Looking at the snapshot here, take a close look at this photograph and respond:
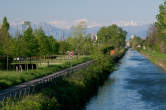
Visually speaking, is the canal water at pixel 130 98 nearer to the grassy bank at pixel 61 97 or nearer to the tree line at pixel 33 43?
the grassy bank at pixel 61 97

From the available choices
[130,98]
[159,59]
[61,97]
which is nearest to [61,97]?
[61,97]

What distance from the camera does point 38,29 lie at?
73562mm

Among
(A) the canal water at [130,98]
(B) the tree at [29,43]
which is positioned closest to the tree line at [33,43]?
(B) the tree at [29,43]

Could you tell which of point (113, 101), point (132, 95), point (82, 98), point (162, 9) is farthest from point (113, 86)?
point (162, 9)

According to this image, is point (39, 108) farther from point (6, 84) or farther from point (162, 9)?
point (162, 9)

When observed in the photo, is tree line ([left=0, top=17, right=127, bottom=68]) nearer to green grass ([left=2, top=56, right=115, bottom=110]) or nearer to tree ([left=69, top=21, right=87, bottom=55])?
tree ([left=69, top=21, right=87, bottom=55])

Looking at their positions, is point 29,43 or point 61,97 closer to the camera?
point 61,97

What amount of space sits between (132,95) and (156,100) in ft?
11.2

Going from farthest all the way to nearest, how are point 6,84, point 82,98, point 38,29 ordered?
point 38,29, point 82,98, point 6,84

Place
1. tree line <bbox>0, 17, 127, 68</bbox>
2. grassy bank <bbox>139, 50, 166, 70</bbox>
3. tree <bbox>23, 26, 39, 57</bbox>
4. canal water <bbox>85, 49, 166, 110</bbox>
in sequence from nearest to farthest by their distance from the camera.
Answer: canal water <bbox>85, 49, 166, 110</bbox> < tree line <bbox>0, 17, 127, 68</bbox> < tree <bbox>23, 26, 39, 57</bbox> < grassy bank <bbox>139, 50, 166, 70</bbox>

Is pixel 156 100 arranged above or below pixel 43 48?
below

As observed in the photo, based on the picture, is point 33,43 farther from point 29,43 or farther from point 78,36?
point 78,36

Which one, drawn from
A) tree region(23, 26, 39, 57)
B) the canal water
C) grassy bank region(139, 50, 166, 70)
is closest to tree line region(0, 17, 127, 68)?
tree region(23, 26, 39, 57)

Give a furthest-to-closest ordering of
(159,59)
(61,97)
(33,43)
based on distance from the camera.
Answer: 1. (159,59)
2. (33,43)
3. (61,97)
